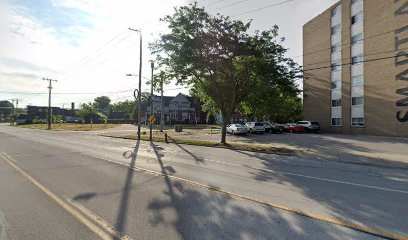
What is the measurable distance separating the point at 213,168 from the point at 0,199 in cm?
674

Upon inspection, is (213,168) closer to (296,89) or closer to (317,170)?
(317,170)

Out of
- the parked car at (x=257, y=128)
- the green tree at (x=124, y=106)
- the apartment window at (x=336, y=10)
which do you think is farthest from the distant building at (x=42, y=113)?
the apartment window at (x=336, y=10)

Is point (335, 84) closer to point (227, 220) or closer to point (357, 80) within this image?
point (357, 80)

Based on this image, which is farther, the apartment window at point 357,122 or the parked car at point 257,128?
the parked car at point 257,128

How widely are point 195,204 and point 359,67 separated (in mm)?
34634

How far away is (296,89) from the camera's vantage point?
832 inches

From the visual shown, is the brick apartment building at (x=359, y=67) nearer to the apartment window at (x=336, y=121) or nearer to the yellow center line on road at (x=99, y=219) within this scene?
the apartment window at (x=336, y=121)

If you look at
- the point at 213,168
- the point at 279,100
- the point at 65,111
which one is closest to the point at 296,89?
the point at 279,100

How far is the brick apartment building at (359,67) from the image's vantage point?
29.0 metres

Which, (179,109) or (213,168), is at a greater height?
(179,109)

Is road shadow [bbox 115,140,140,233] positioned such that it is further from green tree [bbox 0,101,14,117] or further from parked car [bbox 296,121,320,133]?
green tree [bbox 0,101,14,117]

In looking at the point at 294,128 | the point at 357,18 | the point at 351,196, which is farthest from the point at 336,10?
the point at 351,196

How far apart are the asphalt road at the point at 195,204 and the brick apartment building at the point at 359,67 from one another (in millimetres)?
23751

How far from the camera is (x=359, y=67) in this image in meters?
34.0
